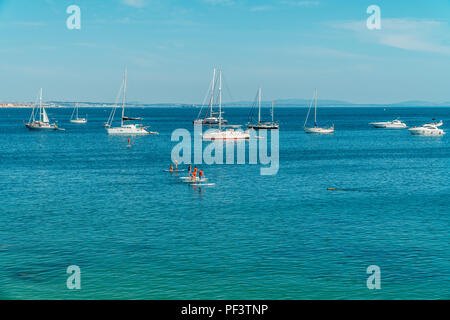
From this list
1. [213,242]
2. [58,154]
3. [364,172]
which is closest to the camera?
[213,242]

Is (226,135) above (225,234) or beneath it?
above

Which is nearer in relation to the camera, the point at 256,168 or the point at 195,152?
the point at 256,168

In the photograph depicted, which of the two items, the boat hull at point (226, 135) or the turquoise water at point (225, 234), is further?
the boat hull at point (226, 135)

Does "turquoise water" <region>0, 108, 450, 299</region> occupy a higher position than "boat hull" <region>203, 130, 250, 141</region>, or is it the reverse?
"boat hull" <region>203, 130, 250, 141</region>

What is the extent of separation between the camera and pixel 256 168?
105 m

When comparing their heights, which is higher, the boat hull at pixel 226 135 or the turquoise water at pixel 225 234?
the boat hull at pixel 226 135

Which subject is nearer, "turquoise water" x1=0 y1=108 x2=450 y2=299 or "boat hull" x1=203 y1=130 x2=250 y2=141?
"turquoise water" x1=0 y1=108 x2=450 y2=299

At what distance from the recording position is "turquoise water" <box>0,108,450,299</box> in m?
40.6

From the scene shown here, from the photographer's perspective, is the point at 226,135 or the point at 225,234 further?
the point at 226,135

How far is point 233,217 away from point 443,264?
2425 centimetres

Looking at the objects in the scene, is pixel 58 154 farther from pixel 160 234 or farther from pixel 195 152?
pixel 160 234

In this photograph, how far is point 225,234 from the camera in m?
53.7

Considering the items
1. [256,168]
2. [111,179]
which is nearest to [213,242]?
[111,179]

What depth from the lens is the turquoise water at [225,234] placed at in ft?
133
